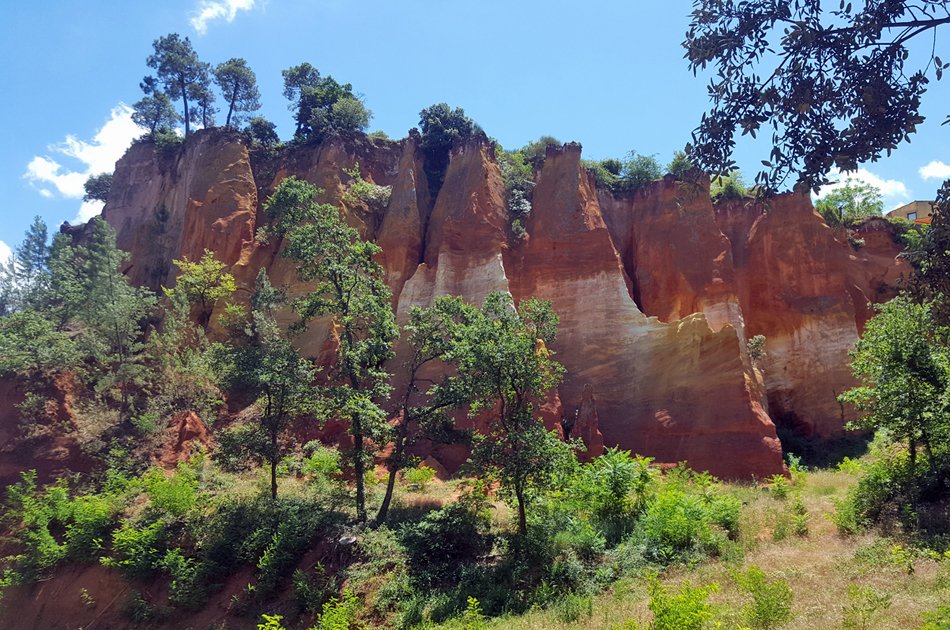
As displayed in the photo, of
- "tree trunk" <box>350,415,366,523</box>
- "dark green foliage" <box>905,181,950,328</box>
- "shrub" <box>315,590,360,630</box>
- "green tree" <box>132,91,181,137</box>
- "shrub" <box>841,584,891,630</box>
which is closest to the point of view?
"dark green foliage" <box>905,181,950,328</box>

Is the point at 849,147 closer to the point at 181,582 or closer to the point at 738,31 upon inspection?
the point at 738,31

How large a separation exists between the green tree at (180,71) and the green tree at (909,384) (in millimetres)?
40131

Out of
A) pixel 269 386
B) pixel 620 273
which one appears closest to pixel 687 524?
pixel 269 386

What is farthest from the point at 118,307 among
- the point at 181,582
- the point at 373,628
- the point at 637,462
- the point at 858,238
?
the point at 858,238

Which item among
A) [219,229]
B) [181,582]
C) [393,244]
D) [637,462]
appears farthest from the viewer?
[219,229]

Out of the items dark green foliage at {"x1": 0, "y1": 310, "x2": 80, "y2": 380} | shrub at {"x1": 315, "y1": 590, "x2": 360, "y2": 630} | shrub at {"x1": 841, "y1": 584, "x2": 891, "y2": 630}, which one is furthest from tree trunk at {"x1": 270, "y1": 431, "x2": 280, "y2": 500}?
shrub at {"x1": 841, "y1": 584, "x2": 891, "y2": 630}

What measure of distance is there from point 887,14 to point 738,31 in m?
1.37

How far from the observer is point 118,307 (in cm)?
2355

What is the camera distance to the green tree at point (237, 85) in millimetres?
40562

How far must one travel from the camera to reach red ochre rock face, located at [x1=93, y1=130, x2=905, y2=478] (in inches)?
860

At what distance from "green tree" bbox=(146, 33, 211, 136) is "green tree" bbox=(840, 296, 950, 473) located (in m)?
40.1

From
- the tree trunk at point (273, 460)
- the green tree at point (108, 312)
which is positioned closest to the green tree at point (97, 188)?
the green tree at point (108, 312)

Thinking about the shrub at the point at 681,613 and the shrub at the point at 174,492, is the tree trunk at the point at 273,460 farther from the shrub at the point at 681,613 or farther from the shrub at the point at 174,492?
the shrub at the point at 681,613

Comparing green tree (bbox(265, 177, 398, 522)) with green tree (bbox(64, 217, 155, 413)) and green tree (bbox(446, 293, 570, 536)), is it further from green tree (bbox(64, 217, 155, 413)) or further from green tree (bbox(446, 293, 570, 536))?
green tree (bbox(64, 217, 155, 413))
